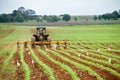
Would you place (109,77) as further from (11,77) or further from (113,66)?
(11,77)

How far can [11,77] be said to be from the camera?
13266 millimetres

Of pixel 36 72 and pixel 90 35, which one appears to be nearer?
pixel 36 72

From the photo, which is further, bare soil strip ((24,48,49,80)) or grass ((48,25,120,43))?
grass ((48,25,120,43))

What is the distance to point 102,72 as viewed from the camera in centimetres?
1350

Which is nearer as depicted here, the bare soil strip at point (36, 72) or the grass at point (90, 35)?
the bare soil strip at point (36, 72)

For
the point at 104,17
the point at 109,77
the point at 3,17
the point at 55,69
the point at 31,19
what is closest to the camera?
the point at 109,77

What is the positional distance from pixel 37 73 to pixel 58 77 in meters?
1.59

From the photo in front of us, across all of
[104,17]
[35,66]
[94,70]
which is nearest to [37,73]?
[35,66]

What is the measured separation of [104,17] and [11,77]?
117134 mm

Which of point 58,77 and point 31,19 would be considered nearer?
point 58,77

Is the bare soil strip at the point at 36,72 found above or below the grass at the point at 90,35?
above

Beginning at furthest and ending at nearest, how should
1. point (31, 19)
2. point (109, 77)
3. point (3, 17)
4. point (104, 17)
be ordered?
point (31, 19), point (104, 17), point (3, 17), point (109, 77)

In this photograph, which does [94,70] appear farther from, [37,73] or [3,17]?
[3,17]

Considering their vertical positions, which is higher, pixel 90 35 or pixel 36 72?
pixel 36 72
